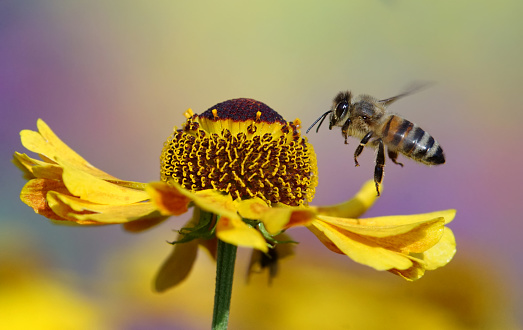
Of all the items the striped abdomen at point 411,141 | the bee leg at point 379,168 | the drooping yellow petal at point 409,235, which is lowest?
the drooping yellow petal at point 409,235

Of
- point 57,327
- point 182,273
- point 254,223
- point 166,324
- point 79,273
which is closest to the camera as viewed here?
point 254,223

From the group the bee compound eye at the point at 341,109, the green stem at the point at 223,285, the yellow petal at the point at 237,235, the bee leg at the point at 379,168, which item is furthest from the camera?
the bee compound eye at the point at 341,109

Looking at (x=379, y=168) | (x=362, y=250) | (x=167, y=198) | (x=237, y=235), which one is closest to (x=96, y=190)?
(x=167, y=198)

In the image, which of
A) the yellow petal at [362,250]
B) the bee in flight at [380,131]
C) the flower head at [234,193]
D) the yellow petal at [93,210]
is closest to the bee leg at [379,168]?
the bee in flight at [380,131]

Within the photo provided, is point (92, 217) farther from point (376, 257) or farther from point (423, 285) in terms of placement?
point (423, 285)

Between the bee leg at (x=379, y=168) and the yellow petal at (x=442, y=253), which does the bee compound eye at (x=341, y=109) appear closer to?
the bee leg at (x=379, y=168)

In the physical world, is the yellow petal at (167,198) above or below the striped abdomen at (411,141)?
below

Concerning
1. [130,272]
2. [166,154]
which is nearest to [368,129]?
[166,154]

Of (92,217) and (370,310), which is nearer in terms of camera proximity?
(92,217)
